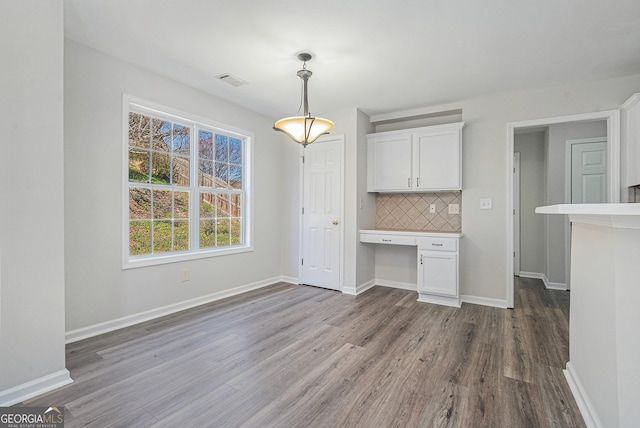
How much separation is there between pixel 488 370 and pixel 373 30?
8.73 feet

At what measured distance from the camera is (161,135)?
3.26 m

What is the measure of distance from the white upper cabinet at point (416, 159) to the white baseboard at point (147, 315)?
237cm

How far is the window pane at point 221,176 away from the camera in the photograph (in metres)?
3.86

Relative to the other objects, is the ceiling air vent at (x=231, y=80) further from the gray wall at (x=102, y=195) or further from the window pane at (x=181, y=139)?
the window pane at (x=181, y=139)

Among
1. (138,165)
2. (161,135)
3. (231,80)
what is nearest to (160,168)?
(138,165)

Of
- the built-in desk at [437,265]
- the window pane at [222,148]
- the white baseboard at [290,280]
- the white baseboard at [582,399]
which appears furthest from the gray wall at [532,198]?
the window pane at [222,148]

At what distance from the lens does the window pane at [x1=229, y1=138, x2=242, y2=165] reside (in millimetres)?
4055

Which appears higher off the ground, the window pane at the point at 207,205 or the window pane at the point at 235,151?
the window pane at the point at 235,151

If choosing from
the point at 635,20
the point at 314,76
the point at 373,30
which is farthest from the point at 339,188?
the point at 635,20

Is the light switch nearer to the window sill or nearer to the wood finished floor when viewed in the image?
the wood finished floor

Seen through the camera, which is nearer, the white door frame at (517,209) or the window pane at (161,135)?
the window pane at (161,135)

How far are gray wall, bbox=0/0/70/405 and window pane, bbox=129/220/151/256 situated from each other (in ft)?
3.56

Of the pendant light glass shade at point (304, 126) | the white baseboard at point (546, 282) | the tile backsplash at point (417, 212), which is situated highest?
the pendant light glass shade at point (304, 126)

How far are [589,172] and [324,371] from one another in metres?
4.65
